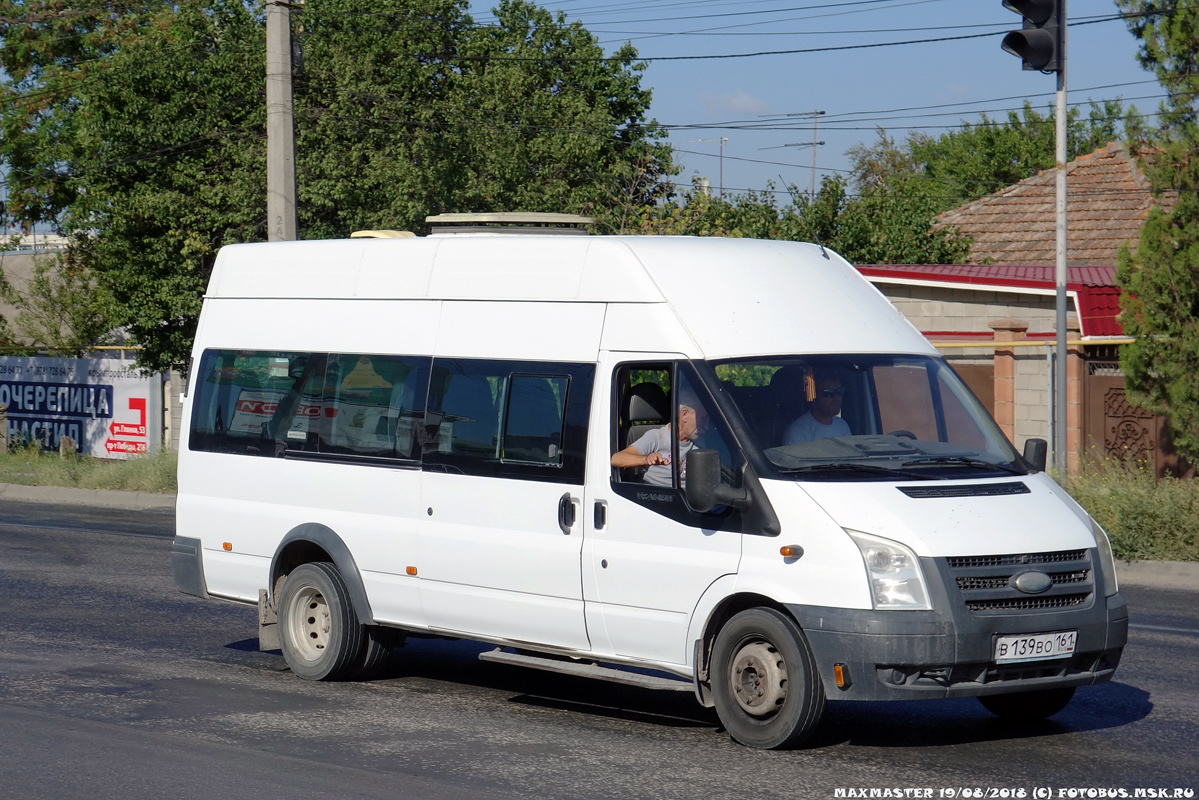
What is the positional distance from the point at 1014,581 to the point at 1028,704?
4.01 feet

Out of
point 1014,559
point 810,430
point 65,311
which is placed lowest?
point 1014,559

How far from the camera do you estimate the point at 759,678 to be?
707cm

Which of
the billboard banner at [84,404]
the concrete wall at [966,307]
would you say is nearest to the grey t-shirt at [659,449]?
the concrete wall at [966,307]

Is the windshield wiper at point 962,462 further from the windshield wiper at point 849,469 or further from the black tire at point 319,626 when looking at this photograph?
the black tire at point 319,626

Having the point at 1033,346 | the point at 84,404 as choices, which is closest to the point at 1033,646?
the point at 1033,346

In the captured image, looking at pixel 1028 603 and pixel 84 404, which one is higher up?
pixel 84 404

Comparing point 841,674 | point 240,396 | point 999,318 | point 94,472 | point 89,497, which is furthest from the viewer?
point 94,472

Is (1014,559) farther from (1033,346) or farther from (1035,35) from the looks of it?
(1033,346)

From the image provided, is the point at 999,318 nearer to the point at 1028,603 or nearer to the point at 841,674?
the point at 1028,603

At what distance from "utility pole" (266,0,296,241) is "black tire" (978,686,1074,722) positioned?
529 inches

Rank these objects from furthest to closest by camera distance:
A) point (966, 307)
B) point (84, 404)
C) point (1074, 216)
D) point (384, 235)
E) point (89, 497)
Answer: point (1074, 216)
point (84, 404)
point (89, 497)
point (966, 307)
point (384, 235)

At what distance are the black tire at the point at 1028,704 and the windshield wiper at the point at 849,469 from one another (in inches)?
52.7

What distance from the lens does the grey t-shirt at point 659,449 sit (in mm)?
7523

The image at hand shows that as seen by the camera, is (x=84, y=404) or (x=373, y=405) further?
(x=84, y=404)
